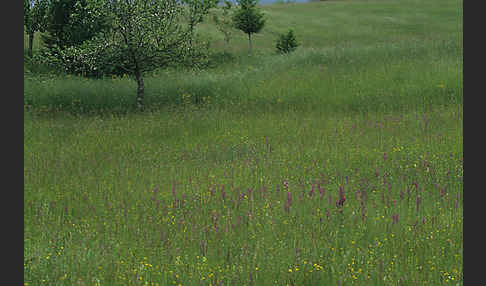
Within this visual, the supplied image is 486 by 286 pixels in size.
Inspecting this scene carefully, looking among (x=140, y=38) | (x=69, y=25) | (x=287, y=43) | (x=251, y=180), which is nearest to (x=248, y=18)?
(x=287, y=43)

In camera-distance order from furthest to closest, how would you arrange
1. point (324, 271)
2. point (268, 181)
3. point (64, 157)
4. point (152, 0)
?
point (152, 0)
point (64, 157)
point (268, 181)
point (324, 271)

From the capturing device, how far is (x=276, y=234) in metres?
6.00

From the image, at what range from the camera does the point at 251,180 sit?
8305 mm

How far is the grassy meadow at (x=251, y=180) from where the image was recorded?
5230 millimetres

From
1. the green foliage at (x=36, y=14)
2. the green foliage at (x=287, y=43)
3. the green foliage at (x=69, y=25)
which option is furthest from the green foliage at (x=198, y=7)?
the green foliage at (x=287, y=43)

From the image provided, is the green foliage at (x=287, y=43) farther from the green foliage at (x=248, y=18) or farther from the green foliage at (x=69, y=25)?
the green foliage at (x=69, y=25)

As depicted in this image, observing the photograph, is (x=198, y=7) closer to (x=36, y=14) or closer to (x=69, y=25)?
(x=69, y=25)

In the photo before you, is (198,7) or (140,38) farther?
(198,7)

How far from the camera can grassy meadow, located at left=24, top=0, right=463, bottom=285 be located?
5.23 m

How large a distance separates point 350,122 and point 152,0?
29.6 feet

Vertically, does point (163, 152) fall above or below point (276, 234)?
above

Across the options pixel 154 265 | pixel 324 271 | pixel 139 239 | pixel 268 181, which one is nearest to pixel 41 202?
pixel 139 239

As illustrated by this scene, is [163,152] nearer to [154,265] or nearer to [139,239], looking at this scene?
[139,239]

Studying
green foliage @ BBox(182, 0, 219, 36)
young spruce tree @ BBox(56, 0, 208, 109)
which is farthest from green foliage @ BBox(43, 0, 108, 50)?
green foliage @ BBox(182, 0, 219, 36)
